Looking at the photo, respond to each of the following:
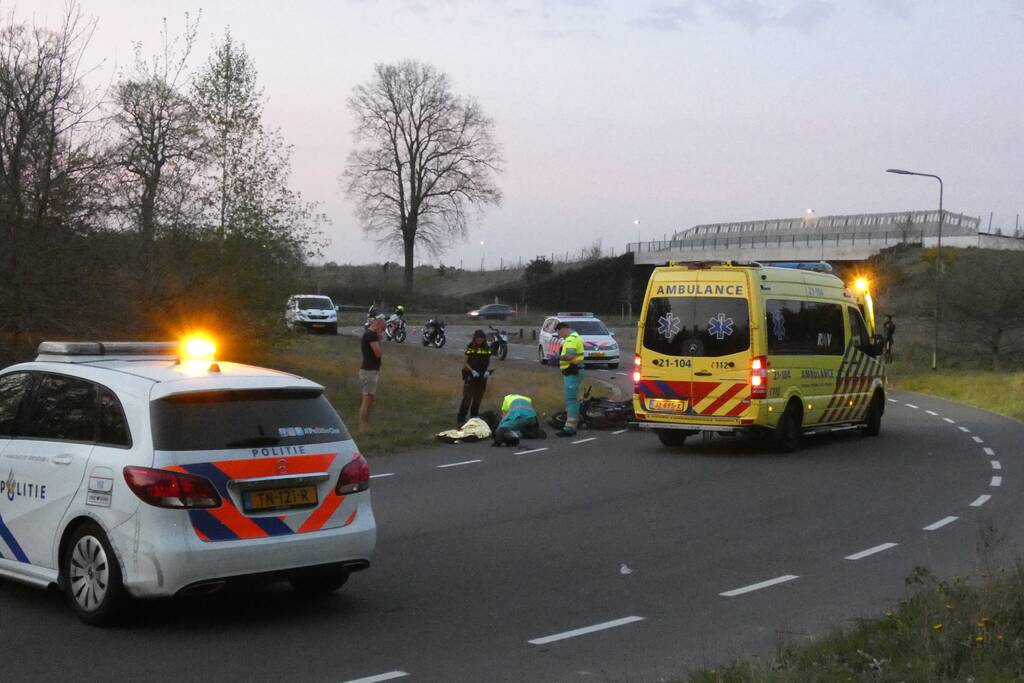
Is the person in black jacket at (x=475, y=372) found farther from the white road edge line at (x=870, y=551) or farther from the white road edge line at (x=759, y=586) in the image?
the white road edge line at (x=759, y=586)

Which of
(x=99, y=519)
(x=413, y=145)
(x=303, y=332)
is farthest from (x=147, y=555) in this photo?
(x=413, y=145)

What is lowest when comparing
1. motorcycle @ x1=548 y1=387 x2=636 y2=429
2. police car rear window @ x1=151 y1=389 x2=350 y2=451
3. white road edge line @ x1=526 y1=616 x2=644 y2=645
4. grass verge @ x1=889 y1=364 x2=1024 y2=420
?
grass verge @ x1=889 y1=364 x2=1024 y2=420

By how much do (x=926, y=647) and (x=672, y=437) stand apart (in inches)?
511

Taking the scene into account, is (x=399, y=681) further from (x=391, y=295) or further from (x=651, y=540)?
(x=391, y=295)

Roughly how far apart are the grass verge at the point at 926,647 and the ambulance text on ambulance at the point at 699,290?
10875mm

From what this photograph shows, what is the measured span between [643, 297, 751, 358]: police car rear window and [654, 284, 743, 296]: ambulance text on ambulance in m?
0.08

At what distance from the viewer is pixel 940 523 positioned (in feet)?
39.8

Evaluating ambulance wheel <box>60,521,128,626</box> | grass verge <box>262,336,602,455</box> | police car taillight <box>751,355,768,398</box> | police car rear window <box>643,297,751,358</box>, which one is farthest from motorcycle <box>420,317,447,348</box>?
ambulance wheel <box>60,521,128,626</box>

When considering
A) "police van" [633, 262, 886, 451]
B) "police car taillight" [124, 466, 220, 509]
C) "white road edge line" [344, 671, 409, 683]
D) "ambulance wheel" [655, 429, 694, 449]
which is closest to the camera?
"white road edge line" [344, 671, 409, 683]

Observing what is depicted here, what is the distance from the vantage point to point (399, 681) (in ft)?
20.9

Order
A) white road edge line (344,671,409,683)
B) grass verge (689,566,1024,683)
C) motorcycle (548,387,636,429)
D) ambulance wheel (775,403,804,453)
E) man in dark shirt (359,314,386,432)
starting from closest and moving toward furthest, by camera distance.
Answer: grass verge (689,566,1024,683), white road edge line (344,671,409,683), ambulance wheel (775,403,804,453), man in dark shirt (359,314,386,432), motorcycle (548,387,636,429)

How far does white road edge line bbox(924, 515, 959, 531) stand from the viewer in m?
11.8

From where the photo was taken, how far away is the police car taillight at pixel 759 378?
17.8 m

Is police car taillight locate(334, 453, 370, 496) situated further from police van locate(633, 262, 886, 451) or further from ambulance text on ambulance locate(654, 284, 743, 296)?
ambulance text on ambulance locate(654, 284, 743, 296)
